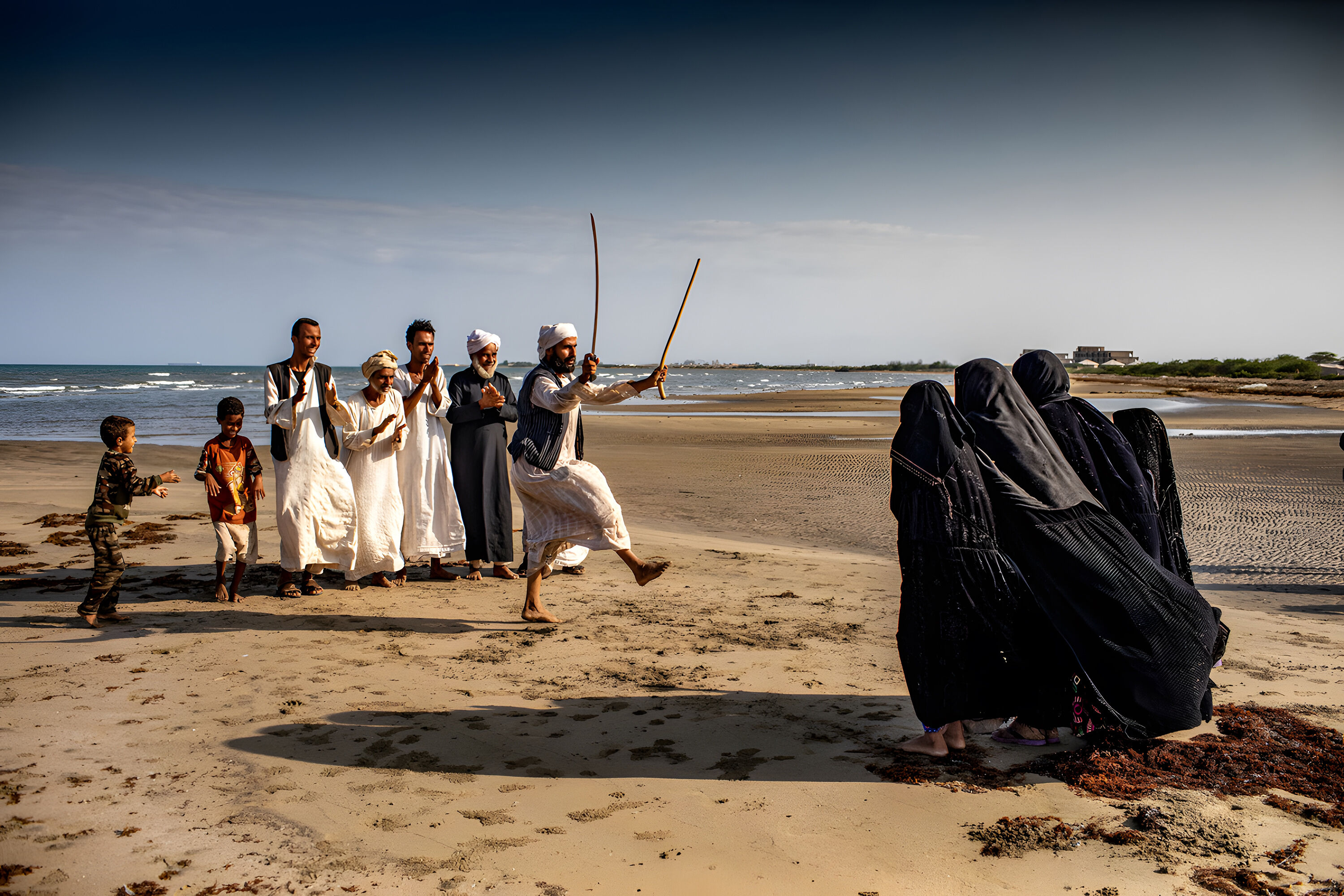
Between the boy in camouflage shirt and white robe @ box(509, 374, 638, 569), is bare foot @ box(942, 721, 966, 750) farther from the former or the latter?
the boy in camouflage shirt

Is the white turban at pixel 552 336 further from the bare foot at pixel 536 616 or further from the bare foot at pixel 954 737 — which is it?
the bare foot at pixel 954 737

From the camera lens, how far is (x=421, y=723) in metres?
3.81

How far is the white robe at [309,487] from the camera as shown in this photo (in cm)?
584

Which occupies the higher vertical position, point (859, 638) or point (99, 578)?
point (99, 578)

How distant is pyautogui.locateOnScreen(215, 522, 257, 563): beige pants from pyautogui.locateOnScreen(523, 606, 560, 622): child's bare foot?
1956 mm

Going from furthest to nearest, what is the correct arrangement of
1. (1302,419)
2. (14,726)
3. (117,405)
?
(117,405) < (1302,419) < (14,726)

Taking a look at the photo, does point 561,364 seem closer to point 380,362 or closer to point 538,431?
point 538,431

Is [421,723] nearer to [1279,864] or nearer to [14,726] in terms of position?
[14,726]

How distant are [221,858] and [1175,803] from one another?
3.18 metres

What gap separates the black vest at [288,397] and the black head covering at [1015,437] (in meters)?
4.20

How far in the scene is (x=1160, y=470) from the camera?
384 centimetres

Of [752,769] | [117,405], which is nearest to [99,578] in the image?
[752,769]

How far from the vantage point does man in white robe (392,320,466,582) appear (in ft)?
21.5

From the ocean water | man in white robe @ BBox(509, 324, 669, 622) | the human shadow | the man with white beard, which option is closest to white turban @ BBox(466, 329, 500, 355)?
the man with white beard
